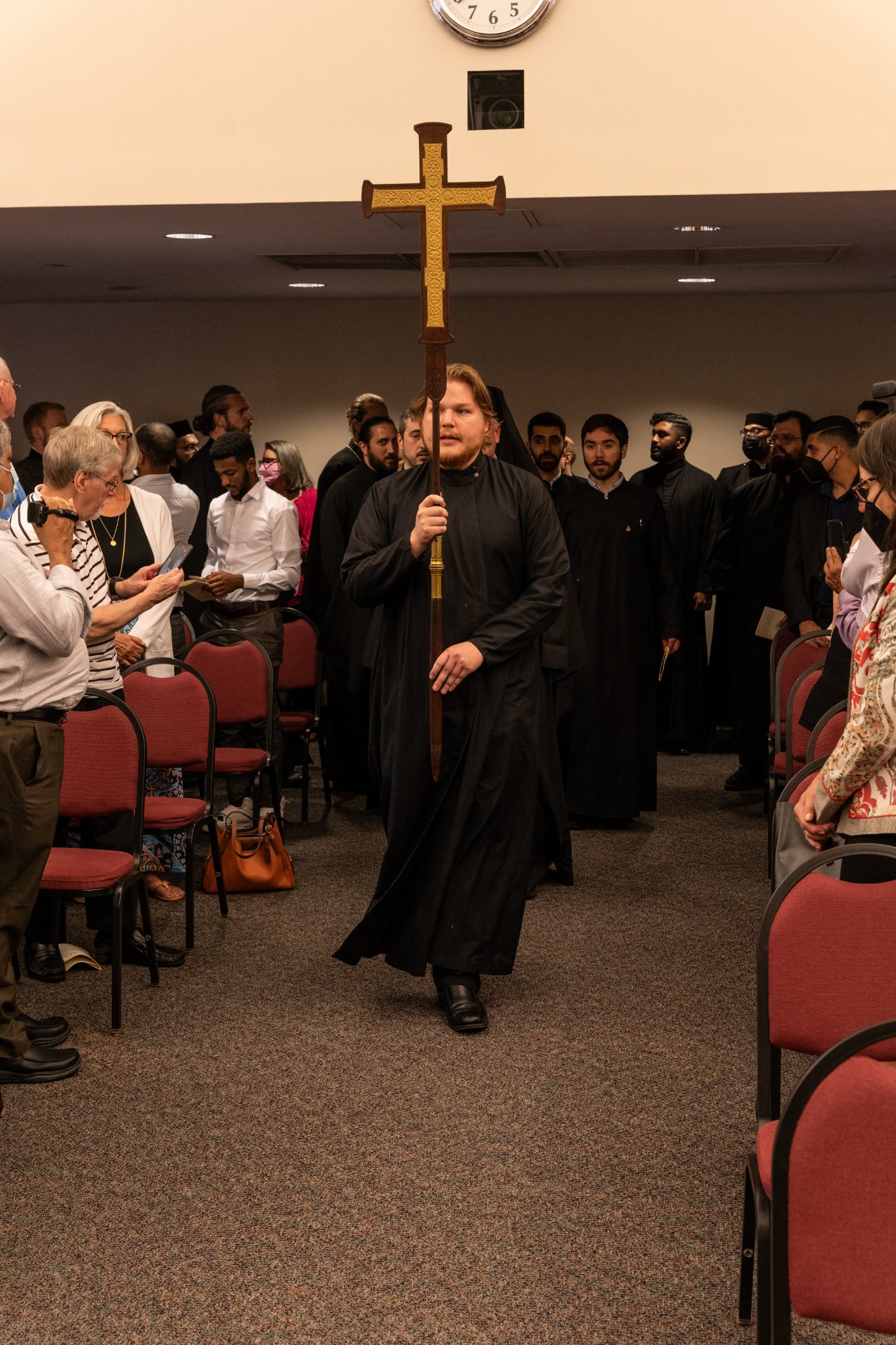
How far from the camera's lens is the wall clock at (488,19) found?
561cm

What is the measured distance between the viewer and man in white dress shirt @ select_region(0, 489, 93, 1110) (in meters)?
3.17

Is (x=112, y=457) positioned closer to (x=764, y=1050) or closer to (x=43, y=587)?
(x=43, y=587)

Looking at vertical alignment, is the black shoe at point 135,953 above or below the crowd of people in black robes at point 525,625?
below

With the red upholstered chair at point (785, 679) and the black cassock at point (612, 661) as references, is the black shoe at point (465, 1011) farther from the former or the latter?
the black cassock at point (612, 661)

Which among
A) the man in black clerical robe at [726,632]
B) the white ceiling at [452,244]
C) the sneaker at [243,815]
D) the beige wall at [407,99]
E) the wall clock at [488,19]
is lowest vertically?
the sneaker at [243,815]

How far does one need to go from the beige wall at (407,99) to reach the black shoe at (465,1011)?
3.35 m

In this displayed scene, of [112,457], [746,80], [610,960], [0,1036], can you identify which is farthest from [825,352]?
[0,1036]

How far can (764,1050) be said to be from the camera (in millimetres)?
2156

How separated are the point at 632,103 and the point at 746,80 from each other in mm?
450

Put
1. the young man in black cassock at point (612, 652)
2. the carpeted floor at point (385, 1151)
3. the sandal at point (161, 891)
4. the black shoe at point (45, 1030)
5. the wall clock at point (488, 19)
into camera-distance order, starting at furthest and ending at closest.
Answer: the young man in black cassock at point (612, 652), the wall clock at point (488, 19), the sandal at point (161, 891), the black shoe at point (45, 1030), the carpeted floor at point (385, 1151)

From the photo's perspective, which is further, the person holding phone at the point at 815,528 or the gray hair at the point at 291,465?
the gray hair at the point at 291,465

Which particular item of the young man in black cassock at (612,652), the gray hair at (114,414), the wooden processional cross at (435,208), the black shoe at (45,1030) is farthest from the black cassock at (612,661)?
the black shoe at (45,1030)

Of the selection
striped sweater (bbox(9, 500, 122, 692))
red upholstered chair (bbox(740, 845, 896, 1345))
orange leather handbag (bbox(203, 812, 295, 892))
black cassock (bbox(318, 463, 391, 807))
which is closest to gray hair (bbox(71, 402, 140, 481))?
striped sweater (bbox(9, 500, 122, 692))

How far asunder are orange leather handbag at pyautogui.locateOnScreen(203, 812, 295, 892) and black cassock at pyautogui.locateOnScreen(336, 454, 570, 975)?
139 centimetres
